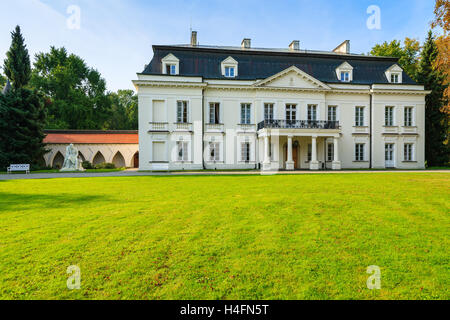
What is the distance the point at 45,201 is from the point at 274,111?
70.2 ft

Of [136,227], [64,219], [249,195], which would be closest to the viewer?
[136,227]

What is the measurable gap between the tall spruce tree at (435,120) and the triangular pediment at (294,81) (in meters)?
13.9

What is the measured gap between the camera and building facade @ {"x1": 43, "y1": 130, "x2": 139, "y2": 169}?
30281mm

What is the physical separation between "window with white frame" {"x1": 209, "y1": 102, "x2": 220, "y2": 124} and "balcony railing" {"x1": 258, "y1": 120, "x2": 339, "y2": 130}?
4.38 m

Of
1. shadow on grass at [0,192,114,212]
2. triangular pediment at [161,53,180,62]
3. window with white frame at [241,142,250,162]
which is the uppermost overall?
triangular pediment at [161,53,180,62]

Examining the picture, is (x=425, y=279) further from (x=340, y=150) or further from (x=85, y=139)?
(x=85, y=139)

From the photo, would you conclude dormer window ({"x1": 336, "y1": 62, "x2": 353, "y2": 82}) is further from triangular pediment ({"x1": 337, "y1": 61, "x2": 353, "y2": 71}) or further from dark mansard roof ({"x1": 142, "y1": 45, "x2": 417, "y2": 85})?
dark mansard roof ({"x1": 142, "y1": 45, "x2": 417, "y2": 85})

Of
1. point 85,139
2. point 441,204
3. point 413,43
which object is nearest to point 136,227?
point 441,204

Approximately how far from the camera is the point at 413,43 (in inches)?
1347

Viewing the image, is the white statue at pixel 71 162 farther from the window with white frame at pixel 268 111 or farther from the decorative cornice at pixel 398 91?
the decorative cornice at pixel 398 91

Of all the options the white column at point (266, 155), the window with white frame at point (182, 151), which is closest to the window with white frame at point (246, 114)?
the white column at point (266, 155)

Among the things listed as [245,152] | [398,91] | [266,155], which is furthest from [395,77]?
[245,152]

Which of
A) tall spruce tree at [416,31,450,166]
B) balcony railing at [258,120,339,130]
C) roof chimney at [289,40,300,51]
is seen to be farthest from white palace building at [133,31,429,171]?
roof chimney at [289,40,300,51]
